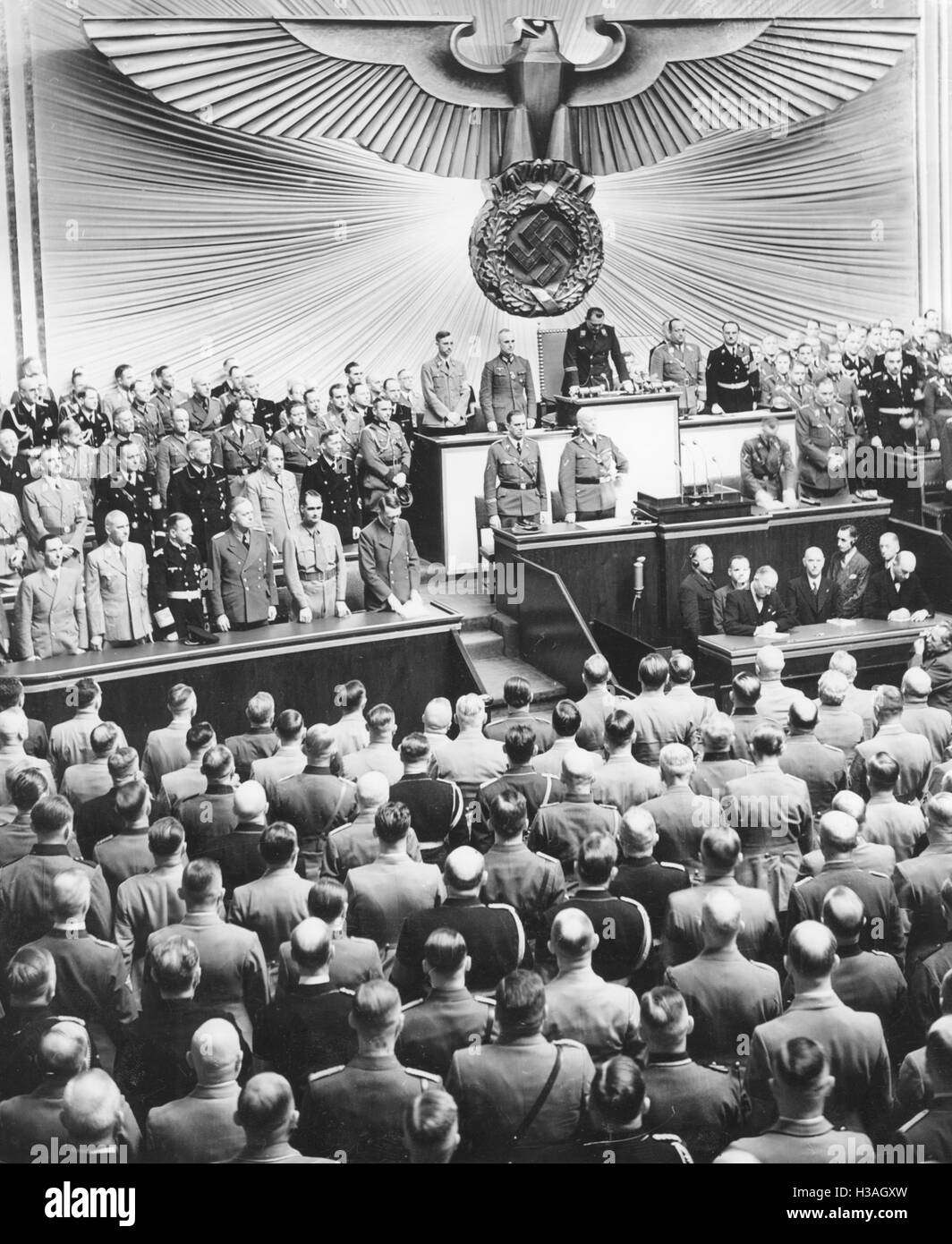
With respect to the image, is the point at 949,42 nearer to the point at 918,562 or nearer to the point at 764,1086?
the point at 918,562

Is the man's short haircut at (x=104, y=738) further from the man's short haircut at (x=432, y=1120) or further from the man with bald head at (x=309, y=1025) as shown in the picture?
the man's short haircut at (x=432, y=1120)

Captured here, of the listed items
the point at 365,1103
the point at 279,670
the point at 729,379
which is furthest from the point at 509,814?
the point at 729,379

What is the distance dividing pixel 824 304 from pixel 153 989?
11932 mm

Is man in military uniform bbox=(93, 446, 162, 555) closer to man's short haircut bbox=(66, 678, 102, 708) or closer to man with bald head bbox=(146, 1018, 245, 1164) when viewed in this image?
man's short haircut bbox=(66, 678, 102, 708)

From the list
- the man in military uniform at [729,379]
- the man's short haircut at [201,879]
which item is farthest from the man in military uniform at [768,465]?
the man's short haircut at [201,879]

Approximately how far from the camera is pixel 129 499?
1054cm

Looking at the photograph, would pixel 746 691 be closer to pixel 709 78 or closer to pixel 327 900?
pixel 327 900

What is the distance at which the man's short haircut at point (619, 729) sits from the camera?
6.79 m

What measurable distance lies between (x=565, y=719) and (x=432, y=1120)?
119 inches

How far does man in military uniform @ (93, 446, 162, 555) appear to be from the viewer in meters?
10.5

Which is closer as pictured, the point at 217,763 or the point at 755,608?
the point at 217,763

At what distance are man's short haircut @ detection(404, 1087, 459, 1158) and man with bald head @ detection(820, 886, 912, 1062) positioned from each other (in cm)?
145

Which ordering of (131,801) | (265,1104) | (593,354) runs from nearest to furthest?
(265,1104) → (131,801) → (593,354)

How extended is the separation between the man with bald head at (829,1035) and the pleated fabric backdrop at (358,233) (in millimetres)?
9260
